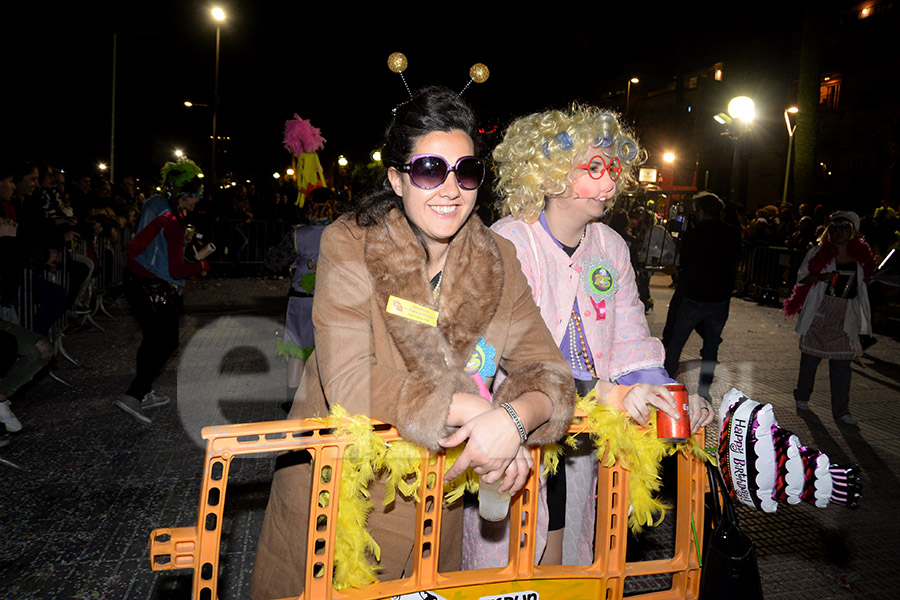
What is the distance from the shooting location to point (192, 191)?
5.67m

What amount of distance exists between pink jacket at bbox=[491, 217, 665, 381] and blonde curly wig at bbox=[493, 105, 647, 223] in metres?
0.15

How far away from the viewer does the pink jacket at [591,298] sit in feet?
8.53

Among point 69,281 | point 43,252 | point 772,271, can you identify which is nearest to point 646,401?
point 43,252

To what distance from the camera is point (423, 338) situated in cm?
179

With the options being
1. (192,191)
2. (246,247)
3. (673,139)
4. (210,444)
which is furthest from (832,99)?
(210,444)

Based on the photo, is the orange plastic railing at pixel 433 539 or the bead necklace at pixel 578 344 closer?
the orange plastic railing at pixel 433 539

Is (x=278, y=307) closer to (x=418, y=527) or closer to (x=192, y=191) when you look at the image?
(x=192, y=191)

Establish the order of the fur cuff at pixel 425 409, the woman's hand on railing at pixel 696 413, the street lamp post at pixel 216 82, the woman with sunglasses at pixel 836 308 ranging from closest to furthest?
the fur cuff at pixel 425 409, the woman's hand on railing at pixel 696 413, the woman with sunglasses at pixel 836 308, the street lamp post at pixel 216 82

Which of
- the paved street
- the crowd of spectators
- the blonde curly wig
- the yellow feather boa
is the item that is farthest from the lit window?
the yellow feather boa

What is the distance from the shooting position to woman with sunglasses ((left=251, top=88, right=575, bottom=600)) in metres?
1.66

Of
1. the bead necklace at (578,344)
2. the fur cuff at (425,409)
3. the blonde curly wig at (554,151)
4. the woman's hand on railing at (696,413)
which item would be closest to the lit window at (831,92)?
the blonde curly wig at (554,151)

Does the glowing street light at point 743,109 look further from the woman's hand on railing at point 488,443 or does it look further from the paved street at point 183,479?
the woman's hand on railing at point 488,443

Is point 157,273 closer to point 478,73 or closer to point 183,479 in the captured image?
point 183,479

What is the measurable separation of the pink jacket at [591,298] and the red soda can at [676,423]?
0.58m
